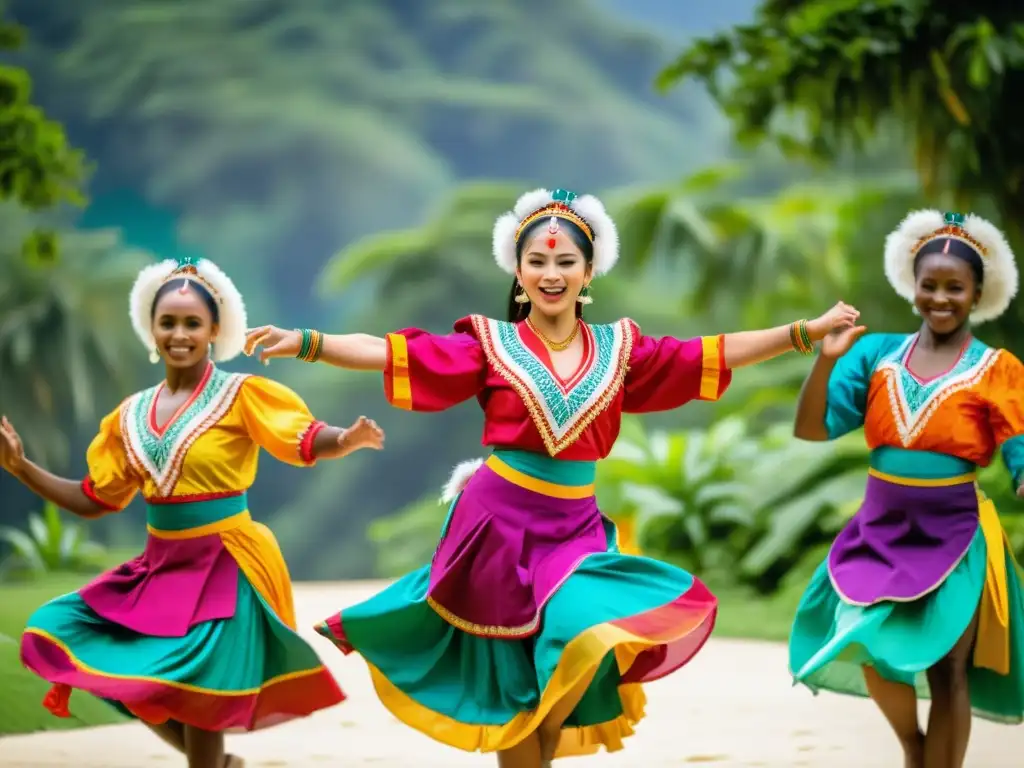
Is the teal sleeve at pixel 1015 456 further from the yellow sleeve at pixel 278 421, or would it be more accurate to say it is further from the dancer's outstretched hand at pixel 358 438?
the yellow sleeve at pixel 278 421

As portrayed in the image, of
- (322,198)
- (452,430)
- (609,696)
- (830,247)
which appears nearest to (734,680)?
(609,696)

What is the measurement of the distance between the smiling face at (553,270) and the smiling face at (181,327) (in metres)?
0.92

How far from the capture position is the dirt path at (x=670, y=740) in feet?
14.7

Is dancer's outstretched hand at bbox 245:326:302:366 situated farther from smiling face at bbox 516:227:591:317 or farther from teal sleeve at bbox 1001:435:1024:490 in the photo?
teal sleeve at bbox 1001:435:1024:490

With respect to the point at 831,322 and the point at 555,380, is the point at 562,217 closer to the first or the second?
the point at 555,380

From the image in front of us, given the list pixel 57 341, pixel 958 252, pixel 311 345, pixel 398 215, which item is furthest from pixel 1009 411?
pixel 398 215

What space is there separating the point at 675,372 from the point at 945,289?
82cm

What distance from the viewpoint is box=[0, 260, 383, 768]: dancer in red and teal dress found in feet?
11.9

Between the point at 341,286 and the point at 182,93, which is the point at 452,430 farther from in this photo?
the point at 182,93

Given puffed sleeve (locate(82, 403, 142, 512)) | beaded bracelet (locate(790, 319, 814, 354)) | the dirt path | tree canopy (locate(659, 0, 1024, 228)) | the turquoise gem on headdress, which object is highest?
tree canopy (locate(659, 0, 1024, 228))

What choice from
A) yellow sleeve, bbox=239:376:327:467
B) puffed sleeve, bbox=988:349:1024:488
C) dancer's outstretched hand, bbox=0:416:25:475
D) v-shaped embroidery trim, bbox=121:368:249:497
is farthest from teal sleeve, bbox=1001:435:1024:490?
dancer's outstretched hand, bbox=0:416:25:475

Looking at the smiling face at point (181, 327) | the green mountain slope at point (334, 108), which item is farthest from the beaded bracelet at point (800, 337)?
the green mountain slope at point (334, 108)

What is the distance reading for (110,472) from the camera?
12.9 ft

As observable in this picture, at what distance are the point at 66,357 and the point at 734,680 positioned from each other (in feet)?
21.1
